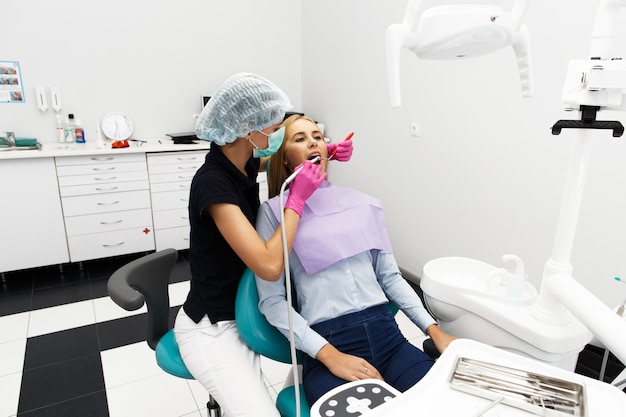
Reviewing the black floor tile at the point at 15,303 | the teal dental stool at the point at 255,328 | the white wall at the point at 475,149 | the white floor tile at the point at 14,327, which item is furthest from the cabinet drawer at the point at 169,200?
the teal dental stool at the point at 255,328

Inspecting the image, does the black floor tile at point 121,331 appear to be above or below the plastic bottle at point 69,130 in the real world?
below

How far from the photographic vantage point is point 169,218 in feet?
11.4

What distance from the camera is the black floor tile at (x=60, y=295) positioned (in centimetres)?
277

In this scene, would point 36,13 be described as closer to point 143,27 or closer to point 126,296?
point 143,27

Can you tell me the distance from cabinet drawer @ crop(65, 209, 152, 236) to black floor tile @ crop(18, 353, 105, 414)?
1.24 metres

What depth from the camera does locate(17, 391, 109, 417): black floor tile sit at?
1.81 metres

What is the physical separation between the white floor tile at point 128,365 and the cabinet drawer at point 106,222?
123cm

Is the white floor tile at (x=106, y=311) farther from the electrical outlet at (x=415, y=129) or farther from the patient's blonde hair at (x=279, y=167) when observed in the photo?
the electrical outlet at (x=415, y=129)

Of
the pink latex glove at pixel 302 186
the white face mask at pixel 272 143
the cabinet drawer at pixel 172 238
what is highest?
the white face mask at pixel 272 143

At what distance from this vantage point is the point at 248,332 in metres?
1.25

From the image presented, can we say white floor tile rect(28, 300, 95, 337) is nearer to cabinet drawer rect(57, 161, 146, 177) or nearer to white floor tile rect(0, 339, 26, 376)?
white floor tile rect(0, 339, 26, 376)

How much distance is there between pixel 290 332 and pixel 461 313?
48cm

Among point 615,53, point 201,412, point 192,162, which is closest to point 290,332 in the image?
point 201,412

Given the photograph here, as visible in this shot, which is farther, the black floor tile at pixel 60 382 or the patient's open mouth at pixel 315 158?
the black floor tile at pixel 60 382
